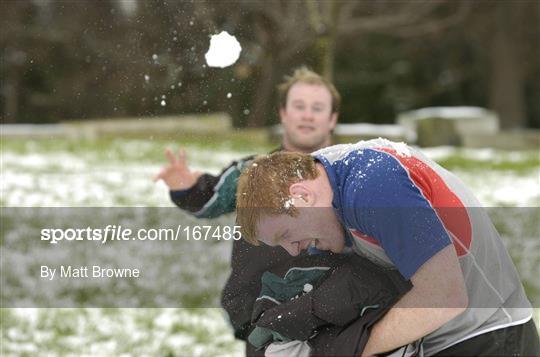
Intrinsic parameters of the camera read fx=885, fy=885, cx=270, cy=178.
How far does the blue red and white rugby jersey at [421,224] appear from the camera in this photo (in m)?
1.79

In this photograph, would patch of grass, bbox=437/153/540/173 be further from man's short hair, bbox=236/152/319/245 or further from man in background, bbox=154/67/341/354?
man's short hair, bbox=236/152/319/245

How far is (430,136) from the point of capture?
15461 mm

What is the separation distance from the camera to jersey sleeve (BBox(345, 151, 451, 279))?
70.1 inches


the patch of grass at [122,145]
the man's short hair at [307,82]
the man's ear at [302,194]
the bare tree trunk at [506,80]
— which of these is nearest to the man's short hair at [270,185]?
the man's ear at [302,194]

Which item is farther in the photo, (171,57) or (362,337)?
(171,57)

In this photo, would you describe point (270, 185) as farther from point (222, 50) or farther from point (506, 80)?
point (506, 80)

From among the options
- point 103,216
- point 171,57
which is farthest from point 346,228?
point 103,216

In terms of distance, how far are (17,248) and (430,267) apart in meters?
4.96

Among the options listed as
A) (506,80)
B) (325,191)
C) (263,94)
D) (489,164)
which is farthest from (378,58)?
(325,191)

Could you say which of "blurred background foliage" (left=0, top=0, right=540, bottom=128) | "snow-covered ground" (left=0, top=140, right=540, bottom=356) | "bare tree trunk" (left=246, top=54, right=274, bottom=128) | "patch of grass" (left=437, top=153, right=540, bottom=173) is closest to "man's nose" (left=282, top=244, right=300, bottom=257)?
"snow-covered ground" (left=0, top=140, right=540, bottom=356)

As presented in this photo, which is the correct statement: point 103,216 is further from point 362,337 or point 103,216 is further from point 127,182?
point 362,337

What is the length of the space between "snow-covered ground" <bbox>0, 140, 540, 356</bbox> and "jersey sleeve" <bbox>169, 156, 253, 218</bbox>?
1.01m

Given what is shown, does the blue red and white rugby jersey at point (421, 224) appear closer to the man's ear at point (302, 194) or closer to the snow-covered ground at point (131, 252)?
the man's ear at point (302, 194)

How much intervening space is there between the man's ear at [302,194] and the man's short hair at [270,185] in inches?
0.4
